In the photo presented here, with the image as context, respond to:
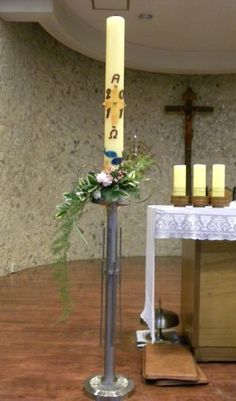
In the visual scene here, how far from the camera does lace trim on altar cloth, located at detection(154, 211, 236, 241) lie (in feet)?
7.16

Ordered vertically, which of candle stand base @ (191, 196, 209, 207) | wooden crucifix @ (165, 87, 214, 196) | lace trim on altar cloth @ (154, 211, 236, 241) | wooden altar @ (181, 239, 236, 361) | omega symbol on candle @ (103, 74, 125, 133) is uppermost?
wooden crucifix @ (165, 87, 214, 196)

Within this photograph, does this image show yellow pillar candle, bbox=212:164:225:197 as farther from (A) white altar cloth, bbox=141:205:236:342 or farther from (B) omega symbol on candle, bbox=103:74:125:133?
(B) omega symbol on candle, bbox=103:74:125:133

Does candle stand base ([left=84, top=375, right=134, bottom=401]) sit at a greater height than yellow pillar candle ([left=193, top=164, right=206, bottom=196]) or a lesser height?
lesser

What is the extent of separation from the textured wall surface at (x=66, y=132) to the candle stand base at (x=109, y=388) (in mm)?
2784

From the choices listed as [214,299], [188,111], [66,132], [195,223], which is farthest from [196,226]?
[188,111]

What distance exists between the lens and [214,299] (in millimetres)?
2295

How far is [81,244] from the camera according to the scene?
5.98 metres

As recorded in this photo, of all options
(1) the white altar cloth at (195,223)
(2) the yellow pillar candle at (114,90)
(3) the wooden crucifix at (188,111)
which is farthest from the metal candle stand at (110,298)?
(3) the wooden crucifix at (188,111)

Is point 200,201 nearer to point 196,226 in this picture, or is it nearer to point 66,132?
point 196,226

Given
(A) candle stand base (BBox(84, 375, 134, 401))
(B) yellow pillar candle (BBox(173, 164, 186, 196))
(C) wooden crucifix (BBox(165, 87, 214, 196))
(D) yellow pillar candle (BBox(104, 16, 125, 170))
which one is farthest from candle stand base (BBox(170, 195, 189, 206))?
(C) wooden crucifix (BBox(165, 87, 214, 196))

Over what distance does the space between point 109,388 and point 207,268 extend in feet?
2.59

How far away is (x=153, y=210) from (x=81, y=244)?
12.4 feet

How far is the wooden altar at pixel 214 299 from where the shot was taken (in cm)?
229

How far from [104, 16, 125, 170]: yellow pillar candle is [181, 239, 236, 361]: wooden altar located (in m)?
0.74
